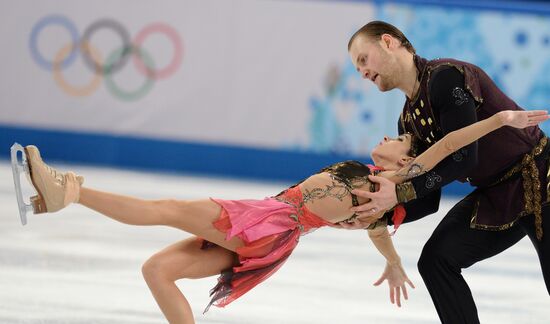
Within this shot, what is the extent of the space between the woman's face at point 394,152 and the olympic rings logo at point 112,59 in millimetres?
5806

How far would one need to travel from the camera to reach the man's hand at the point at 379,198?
3.34m

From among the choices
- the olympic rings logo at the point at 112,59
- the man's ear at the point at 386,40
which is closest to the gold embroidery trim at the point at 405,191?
the man's ear at the point at 386,40

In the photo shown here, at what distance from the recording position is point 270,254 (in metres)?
3.34

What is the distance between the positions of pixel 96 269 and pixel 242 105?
14.8 feet

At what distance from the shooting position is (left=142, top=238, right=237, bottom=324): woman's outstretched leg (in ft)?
10.4

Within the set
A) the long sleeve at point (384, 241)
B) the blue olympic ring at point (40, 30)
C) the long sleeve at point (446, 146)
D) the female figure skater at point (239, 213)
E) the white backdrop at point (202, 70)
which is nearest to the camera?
the female figure skater at point (239, 213)

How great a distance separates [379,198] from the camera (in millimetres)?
3332

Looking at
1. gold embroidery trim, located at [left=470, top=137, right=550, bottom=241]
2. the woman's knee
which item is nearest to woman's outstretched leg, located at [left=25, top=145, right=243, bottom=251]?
the woman's knee

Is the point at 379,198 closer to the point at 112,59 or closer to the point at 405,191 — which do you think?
the point at 405,191

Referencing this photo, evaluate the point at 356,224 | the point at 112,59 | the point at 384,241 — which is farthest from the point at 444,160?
the point at 112,59

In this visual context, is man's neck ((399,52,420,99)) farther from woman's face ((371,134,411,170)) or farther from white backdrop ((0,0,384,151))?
white backdrop ((0,0,384,151))

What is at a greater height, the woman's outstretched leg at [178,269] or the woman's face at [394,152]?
the woman's face at [394,152]

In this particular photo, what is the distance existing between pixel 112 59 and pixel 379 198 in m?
6.22

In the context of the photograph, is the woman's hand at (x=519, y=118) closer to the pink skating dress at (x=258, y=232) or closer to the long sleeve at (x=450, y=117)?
the long sleeve at (x=450, y=117)
